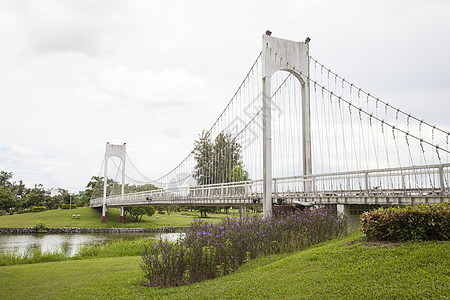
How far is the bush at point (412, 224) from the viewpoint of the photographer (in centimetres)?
644

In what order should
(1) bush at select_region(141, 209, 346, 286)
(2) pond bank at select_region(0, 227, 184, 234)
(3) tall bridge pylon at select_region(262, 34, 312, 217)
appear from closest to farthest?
(1) bush at select_region(141, 209, 346, 286), (3) tall bridge pylon at select_region(262, 34, 312, 217), (2) pond bank at select_region(0, 227, 184, 234)

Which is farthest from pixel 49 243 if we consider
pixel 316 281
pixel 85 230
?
pixel 316 281

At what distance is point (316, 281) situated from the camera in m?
5.61

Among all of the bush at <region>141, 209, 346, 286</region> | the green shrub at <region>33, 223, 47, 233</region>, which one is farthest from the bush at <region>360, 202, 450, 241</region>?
the green shrub at <region>33, 223, 47, 233</region>

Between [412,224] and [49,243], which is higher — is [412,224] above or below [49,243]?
above

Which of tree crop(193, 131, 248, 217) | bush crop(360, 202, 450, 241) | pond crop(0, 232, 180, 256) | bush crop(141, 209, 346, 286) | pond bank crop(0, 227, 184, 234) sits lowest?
pond crop(0, 232, 180, 256)

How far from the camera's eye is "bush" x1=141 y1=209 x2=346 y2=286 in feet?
23.7

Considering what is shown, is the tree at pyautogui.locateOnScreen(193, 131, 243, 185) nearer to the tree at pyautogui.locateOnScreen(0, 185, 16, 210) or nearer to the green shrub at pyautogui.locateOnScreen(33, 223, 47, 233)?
the green shrub at pyautogui.locateOnScreen(33, 223, 47, 233)

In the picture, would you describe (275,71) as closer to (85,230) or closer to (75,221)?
(85,230)

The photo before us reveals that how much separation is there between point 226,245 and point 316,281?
2.88m

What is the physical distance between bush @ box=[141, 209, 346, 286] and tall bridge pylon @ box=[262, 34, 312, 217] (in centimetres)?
292

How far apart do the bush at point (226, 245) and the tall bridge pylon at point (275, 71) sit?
9.57ft

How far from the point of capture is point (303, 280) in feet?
18.9

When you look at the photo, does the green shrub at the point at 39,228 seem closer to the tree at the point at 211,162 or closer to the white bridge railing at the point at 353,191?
the tree at the point at 211,162
